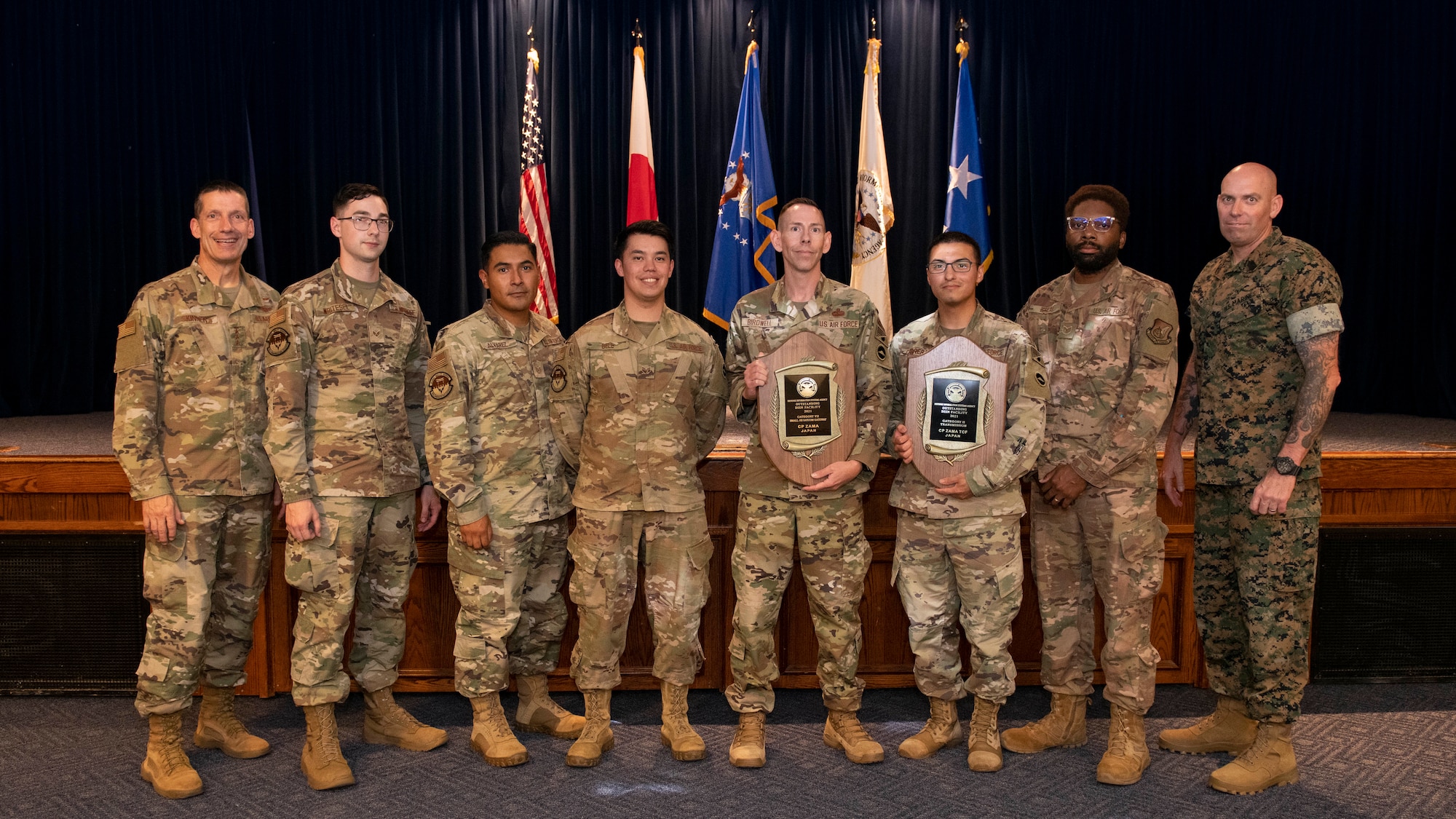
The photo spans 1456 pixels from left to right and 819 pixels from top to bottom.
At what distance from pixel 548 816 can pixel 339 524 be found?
40.5 inches

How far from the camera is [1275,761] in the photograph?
2.73 meters

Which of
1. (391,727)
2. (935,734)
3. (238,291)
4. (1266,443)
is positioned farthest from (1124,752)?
(238,291)

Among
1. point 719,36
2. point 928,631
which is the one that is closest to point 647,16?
point 719,36

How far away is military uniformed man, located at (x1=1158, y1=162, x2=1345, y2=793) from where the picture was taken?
266cm

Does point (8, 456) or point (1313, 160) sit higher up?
point (1313, 160)

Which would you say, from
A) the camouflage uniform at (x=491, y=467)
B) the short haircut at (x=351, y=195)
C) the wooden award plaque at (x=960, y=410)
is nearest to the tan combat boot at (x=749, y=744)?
the camouflage uniform at (x=491, y=467)

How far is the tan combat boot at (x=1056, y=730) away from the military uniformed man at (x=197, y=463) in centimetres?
233

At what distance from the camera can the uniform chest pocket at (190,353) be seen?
283 cm

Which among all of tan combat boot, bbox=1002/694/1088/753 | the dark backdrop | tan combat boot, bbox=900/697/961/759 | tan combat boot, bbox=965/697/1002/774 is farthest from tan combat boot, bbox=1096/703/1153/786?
the dark backdrop

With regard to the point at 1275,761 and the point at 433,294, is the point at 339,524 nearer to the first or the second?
the point at 1275,761

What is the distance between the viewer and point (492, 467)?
2.90m

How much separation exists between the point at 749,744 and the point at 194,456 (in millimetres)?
1850

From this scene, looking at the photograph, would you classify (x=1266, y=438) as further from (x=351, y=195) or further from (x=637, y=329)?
(x=351, y=195)

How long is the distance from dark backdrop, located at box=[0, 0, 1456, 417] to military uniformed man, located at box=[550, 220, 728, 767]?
10.4 feet
